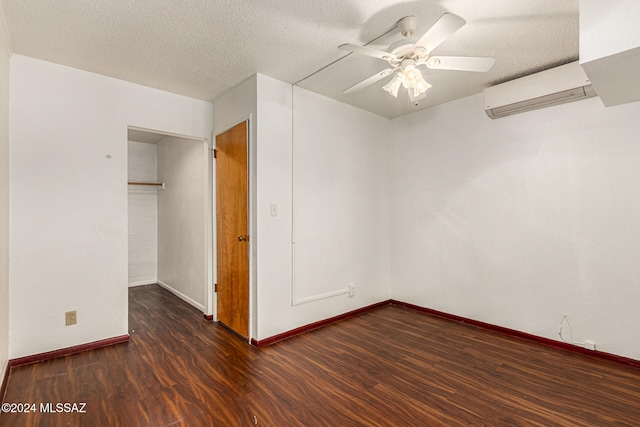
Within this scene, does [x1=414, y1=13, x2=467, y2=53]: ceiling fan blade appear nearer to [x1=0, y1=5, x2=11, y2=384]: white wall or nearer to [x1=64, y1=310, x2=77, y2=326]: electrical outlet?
[x1=0, y1=5, x2=11, y2=384]: white wall

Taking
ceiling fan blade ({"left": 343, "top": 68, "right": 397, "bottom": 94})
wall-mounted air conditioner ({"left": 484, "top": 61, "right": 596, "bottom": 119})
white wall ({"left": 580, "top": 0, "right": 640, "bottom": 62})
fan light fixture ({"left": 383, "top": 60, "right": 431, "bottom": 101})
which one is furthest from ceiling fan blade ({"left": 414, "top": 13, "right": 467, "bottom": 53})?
wall-mounted air conditioner ({"left": 484, "top": 61, "right": 596, "bottom": 119})

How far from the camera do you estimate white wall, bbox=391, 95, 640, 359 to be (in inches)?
99.2

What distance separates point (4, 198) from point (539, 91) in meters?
4.37

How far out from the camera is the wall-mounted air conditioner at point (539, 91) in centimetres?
254

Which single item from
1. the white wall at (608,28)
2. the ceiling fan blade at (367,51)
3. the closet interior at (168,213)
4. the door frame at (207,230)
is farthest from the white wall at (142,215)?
the white wall at (608,28)

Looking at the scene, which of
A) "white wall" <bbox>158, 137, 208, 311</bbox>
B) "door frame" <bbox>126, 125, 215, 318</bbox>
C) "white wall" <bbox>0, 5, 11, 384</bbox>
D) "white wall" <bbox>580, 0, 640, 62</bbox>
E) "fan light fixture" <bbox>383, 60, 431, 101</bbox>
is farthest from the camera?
"white wall" <bbox>158, 137, 208, 311</bbox>

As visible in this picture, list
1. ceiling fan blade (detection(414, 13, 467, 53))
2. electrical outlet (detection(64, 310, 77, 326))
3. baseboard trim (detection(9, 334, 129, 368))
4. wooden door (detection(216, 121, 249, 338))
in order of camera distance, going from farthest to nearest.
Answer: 1. wooden door (detection(216, 121, 249, 338))
2. electrical outlet (detection(64, 310, 77, 326))
3. baseboard trim (detection(9, 334, 129, 368))
4. ceiling fan blade (detection(414, 13, 467, 53))

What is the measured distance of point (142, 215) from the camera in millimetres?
5258

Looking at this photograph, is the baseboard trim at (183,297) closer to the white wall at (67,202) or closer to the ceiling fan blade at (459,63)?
the white wall at (67,202)

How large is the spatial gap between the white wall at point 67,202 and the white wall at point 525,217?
3.20 meters

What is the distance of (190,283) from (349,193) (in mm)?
2445

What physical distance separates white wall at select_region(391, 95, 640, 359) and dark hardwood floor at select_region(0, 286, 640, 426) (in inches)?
15.5

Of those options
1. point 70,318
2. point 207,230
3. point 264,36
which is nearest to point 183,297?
point 207,230

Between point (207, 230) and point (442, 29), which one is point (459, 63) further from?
point (207, 230)
